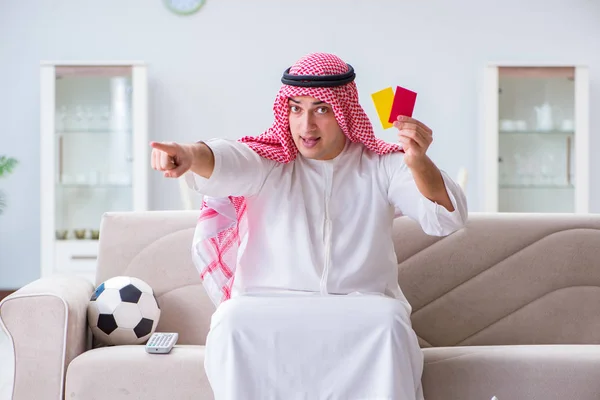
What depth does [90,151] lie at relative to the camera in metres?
5.80

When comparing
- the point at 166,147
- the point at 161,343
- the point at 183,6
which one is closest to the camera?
the point at 166,147

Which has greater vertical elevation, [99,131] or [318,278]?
[99,131]

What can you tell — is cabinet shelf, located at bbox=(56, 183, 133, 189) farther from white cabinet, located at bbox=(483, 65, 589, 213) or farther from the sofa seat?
the sofa seat

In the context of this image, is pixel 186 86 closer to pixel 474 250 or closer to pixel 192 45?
pixel 192 45

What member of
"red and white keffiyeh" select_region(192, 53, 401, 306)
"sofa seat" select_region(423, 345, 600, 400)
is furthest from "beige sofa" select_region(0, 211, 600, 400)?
"red and white keffiyeh" select_region(192, 53, 401, 306)

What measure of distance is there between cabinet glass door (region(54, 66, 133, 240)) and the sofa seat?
3813mm

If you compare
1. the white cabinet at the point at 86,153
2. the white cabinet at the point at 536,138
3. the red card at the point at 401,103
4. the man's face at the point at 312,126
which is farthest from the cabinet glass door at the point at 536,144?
the red card at the point at 401,103

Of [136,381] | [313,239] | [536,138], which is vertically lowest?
[136,381]

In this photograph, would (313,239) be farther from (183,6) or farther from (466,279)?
(183,6)

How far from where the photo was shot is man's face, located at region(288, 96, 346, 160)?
2367 millimetres

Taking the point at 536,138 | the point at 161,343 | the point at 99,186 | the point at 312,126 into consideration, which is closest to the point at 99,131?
the point at 99,186

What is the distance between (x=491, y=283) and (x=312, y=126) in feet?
3.29

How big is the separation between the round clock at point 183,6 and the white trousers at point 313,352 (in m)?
4.42

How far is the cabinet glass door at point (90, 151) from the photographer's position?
571cm
